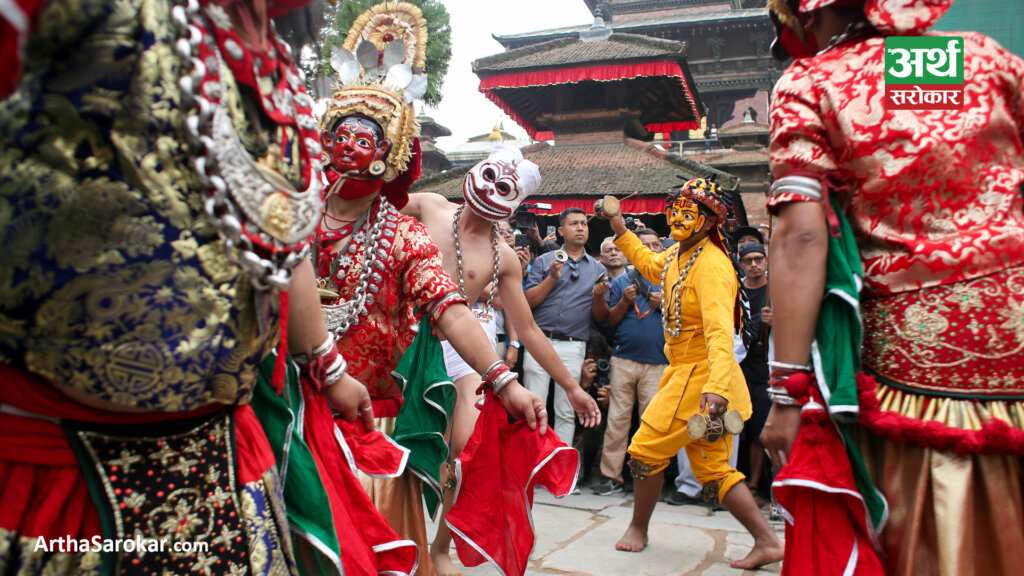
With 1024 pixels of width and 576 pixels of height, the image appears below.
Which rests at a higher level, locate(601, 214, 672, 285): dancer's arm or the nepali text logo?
the nepali text logo

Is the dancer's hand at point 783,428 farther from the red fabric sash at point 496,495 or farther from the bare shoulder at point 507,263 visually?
the bare shoulder at point 507,263

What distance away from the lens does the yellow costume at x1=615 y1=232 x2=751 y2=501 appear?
4402 mm

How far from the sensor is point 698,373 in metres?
4.64

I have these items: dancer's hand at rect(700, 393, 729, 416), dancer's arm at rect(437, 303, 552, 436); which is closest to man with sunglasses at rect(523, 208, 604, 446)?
dancer's hand at rect(700, 393, 729, 416)

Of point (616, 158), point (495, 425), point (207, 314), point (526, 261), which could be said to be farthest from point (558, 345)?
point (616, 158)

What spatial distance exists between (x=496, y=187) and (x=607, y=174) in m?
13.4

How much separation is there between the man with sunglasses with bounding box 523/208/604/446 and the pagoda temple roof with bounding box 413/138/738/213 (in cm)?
865

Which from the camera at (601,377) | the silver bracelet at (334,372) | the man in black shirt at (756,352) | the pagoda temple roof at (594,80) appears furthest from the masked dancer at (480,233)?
the pagoda temple roof at (594,80)

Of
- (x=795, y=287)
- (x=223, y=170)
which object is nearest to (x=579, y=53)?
(x=795, y=287)

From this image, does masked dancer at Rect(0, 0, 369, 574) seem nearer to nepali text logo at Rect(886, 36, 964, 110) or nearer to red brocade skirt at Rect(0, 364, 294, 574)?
red brocade skirt at Rect(0, 364, 294, 574)

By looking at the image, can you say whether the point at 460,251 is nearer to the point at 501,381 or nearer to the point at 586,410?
the point at 586,410

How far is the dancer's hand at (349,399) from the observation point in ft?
6.27

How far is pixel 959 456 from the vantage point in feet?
6.42

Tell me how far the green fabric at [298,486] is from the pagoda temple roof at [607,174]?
13945 millimetres
